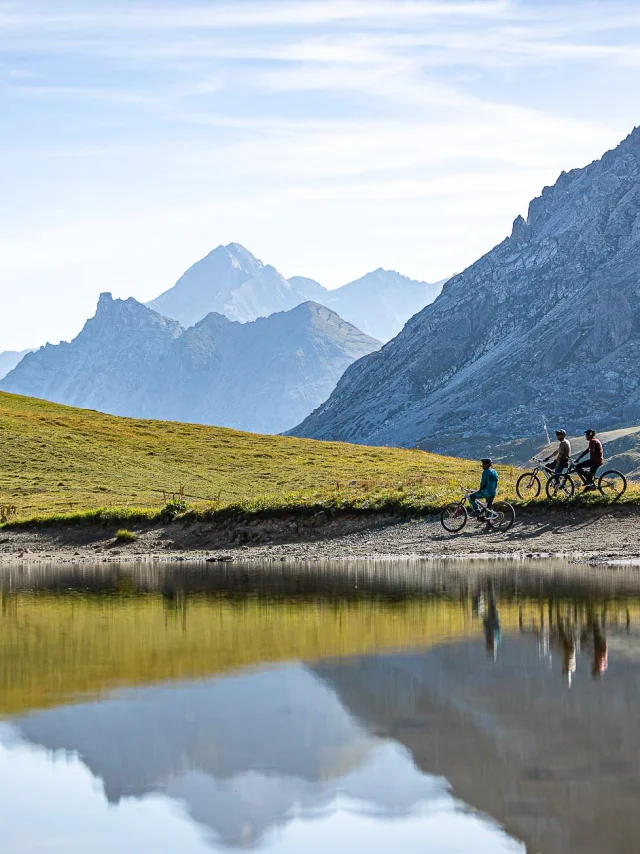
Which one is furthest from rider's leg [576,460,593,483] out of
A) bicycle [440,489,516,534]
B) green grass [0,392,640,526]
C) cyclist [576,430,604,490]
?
bicycle [440,489,516,534]

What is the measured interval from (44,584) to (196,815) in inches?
912

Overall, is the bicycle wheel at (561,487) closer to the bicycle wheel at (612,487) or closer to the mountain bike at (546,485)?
the mountain bike at (546,485)

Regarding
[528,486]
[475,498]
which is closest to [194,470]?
[528,486]

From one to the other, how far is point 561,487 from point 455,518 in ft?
13.7

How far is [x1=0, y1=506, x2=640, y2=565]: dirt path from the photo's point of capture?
1439 inches

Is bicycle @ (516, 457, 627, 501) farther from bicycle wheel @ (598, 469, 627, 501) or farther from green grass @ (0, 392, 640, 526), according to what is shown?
green grass @ (0, 392, 640, 526)

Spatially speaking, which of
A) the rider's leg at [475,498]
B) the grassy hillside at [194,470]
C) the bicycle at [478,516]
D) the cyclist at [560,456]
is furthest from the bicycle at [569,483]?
the grassy hillside at [194,470]

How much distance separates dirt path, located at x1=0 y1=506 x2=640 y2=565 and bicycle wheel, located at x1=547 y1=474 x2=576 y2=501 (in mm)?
642

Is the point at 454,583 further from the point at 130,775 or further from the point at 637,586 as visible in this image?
the point at 130,775

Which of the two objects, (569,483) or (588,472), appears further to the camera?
(569,483)

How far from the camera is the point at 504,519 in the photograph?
132 feet

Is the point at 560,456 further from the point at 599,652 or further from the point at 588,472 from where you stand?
the point at 599,652

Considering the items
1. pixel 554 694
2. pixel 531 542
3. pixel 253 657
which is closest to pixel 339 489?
pixel 531 542

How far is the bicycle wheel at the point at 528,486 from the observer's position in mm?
42312
